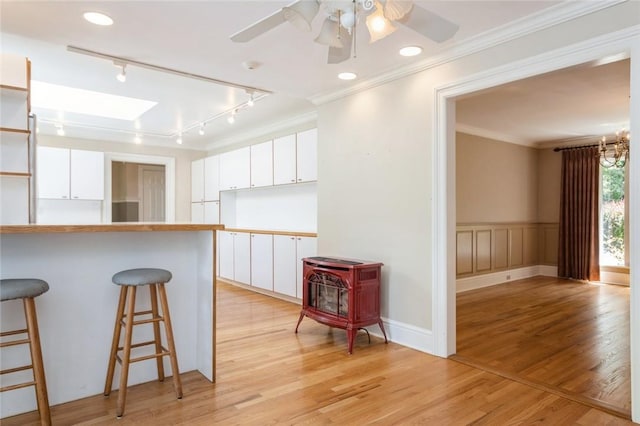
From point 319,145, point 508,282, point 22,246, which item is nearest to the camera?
point 22,246

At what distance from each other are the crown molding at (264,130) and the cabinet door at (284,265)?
1574mm

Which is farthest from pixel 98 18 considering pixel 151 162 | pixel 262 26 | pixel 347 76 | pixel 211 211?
pixel 151 162

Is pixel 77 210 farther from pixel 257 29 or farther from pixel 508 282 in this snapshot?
pixel 508 282

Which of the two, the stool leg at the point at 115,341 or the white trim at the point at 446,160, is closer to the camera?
the stool leg at the point at 115,341

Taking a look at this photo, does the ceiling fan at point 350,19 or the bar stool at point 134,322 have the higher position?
the ceiling fan at point 350,19

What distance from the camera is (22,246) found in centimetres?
227

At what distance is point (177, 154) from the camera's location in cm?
747

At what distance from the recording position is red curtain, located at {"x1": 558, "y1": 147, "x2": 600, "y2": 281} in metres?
6.67

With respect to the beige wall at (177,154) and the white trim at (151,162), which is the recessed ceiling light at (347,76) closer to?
the white trim at (151,162)

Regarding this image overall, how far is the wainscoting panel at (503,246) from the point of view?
5980 mm

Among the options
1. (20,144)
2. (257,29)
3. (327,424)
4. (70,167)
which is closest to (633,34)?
(257,29)

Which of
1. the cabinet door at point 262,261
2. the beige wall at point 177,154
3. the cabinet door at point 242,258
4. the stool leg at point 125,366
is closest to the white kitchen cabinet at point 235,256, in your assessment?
the cabinet door at point 242,258

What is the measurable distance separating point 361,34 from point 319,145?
1713mm

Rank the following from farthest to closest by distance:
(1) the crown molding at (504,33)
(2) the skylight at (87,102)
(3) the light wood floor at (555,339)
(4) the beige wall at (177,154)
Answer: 1. (4) the beige wall at (177,154)
2. (2) the skylight at (87,102)
3. (3) the light wood floor at (555,339)
4. (1) the crown molding at (504,33)
